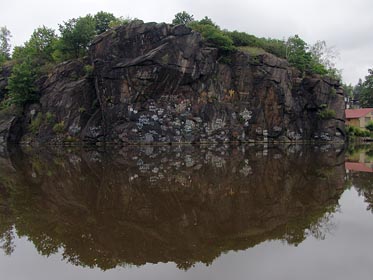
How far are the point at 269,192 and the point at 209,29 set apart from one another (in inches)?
1492

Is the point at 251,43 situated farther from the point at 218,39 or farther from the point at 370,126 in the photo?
the point at 370,126

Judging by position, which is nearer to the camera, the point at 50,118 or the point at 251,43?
the point at 50,118

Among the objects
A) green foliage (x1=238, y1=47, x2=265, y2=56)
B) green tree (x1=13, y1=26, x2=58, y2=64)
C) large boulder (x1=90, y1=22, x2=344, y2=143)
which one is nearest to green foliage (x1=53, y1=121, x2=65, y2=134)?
large boulder (x1=90, y1=22, x2=344, y2=143)

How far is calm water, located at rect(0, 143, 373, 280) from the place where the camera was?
5879 mm

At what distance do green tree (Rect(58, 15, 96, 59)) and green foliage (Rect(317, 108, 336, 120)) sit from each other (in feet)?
107

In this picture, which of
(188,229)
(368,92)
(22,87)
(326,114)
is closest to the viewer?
(188,229)

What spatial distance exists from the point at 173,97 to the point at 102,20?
23.8 m

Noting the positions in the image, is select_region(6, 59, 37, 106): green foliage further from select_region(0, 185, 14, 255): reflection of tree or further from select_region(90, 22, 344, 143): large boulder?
select_region(0, 185, 14, 255): reflection of tree

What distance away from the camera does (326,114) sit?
47.3m

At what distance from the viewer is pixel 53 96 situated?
45.0 meters

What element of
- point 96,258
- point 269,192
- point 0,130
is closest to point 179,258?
point 96,258

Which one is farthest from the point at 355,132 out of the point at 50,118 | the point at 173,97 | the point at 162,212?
the point at 162,212

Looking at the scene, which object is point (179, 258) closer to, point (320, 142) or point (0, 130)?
point (320, 142)

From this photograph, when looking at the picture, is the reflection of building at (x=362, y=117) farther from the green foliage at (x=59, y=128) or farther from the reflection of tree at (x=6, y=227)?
the reflection of tree at (x=6, y=227)
